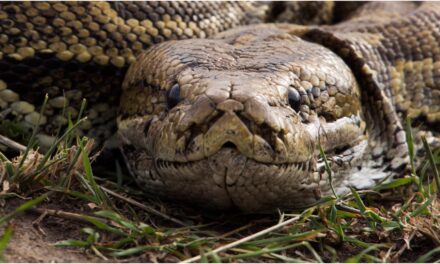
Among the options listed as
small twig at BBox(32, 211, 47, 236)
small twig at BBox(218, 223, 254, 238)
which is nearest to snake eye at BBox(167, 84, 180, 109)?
small twig at BBox(218, 223, 254, 238)

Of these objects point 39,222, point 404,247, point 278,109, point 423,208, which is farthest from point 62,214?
point 423,208

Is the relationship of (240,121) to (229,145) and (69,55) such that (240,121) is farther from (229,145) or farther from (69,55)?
(69,55)

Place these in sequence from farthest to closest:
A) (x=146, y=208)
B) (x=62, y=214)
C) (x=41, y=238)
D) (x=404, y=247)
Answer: (x=146, y=208) < (x=404, y=247) < (x=62, y=214) < (x=41, y=238)

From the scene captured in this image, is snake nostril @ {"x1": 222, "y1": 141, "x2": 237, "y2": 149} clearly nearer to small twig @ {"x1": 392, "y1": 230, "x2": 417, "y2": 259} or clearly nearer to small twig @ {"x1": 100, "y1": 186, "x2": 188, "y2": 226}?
small twig @ {"x1": 100, "y1": 186, "x2": 188, "y2": 226}

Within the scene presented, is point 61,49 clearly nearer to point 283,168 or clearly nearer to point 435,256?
point 283,168

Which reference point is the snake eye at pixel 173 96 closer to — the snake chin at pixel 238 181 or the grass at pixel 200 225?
the snake chin at pixel 238 181

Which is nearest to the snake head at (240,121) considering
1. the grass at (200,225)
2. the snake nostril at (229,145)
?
the snake nostril at (229,145)

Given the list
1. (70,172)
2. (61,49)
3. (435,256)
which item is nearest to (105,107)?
(61,49)
